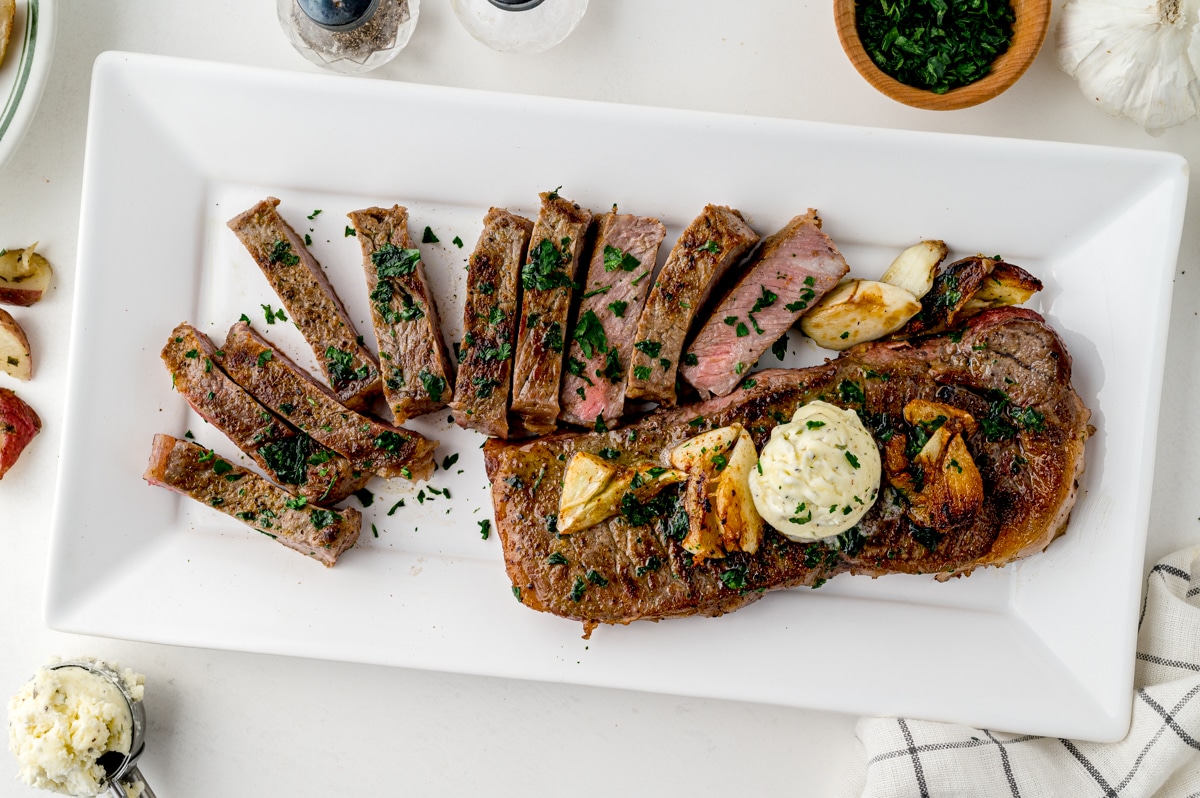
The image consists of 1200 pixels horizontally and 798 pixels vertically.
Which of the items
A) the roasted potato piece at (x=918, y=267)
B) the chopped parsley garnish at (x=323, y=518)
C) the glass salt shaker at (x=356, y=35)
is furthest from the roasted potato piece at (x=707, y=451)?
the glass salt shaker at (x=356, y=35)

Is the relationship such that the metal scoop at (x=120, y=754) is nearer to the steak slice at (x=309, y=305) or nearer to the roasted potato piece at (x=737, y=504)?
the steak slice at (x=309, y=305)

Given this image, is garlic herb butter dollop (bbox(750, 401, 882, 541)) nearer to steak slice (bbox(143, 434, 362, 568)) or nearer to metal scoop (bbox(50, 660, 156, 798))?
steak slice (bbox(143, 434, 362, 568))

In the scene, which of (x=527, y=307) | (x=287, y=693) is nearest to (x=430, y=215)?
(x=527, y=307)

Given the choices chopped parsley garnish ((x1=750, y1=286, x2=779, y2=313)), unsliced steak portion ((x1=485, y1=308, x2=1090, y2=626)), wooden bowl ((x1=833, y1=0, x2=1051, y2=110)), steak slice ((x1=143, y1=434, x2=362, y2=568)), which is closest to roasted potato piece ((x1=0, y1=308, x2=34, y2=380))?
steak slice ((x1=143, y1=434, x2=362, y2=568))

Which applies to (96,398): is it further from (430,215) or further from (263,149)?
(430,215)

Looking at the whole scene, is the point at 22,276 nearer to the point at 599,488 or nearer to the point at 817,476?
the point at 599,488

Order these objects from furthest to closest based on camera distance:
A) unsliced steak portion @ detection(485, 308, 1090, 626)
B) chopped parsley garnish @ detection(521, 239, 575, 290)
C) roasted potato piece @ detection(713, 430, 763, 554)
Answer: chopped parsley garnish @ detection(521, 239, 575, 290) < unsliced steak portion @ detection(485, 308, 1090, 626) < roasted potato piece @ detection(713, 430, 763, 554)
